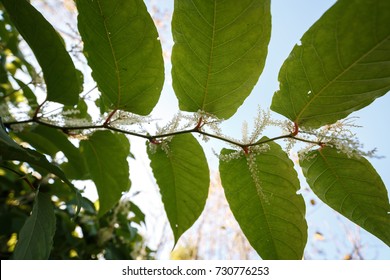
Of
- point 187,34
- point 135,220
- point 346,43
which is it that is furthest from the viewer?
point 135,220

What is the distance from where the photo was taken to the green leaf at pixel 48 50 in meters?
0.99

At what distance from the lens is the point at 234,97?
1.12 metres

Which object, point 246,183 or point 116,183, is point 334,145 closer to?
point 246,183

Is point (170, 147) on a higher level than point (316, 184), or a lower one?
higher

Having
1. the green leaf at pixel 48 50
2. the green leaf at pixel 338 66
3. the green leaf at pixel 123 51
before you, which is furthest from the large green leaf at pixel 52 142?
the green leaf at pixel 338 66

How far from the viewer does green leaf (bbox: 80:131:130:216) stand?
1.39 meters


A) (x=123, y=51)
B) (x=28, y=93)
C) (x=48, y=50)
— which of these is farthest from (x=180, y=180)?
(x=28, y=93)

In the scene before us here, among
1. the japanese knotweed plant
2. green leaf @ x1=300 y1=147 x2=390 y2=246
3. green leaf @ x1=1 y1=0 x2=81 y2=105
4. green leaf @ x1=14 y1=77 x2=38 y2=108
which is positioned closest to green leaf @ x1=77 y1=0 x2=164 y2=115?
the japanese knotweed plant

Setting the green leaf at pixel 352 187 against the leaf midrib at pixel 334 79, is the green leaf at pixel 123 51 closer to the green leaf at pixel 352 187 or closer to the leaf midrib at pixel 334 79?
the leaf midrib at pixel 334 79

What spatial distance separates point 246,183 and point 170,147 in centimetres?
31

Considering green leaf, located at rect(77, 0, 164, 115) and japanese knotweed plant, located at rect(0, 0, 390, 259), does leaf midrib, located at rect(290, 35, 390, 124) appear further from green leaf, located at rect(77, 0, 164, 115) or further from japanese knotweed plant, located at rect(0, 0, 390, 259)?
green leaf, located at rect(77, 0, 164, 115)

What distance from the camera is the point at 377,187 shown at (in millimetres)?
1093

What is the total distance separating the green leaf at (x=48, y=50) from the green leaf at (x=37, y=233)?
0.40m
